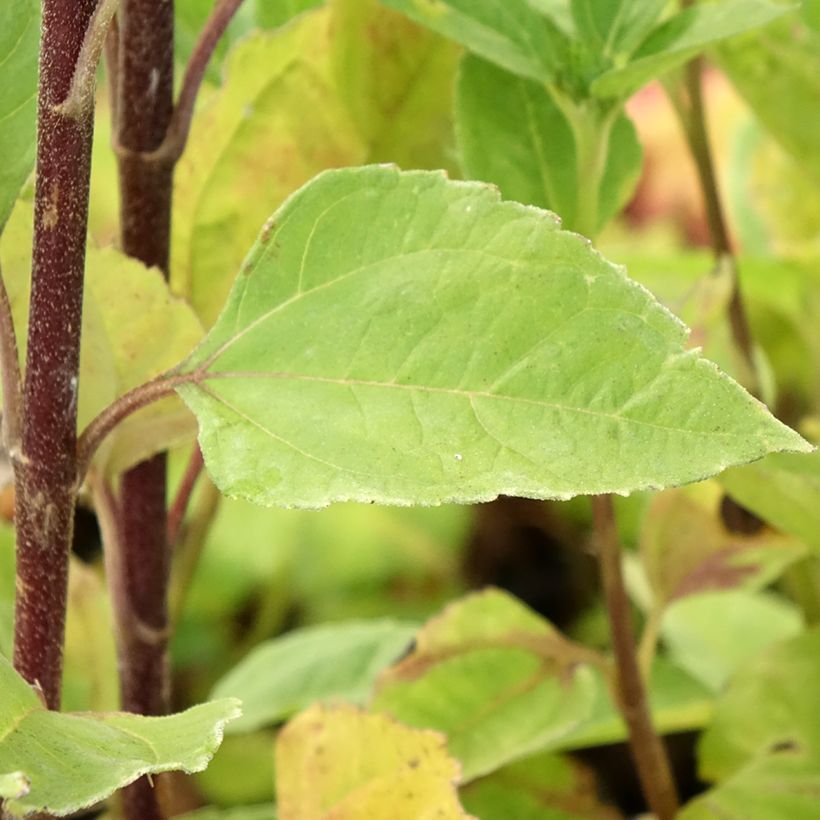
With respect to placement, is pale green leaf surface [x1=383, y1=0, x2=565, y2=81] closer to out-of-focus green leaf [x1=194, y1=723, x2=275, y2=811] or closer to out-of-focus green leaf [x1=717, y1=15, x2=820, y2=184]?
out-of-focus green leaf [x1=717, y1=15, x2=820, y2=184]

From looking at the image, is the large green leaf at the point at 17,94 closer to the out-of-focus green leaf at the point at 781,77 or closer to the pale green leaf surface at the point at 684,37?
the pale green leaf surface at the point at 684,37

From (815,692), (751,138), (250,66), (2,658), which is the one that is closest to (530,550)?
(751,138)

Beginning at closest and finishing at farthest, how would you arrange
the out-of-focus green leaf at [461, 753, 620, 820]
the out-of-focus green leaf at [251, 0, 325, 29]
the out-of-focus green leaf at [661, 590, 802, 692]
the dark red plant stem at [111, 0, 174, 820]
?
the dark red plant stem at [111, 0, 174, 820] → the out-of-focus green leaf at [251, 0, 325, 29] → the out-of-focus green leaf at [461, 753, 620, 820] → the out-of-focus green leaf at [661, 590, 802, 692]

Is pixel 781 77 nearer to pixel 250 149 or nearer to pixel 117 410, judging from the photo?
pixel 250 149

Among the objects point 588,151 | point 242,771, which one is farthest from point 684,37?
point 242,771

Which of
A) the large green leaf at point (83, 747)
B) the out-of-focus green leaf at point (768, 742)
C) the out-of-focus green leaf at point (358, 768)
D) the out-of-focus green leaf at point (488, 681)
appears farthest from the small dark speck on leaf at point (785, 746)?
the large green leaf at point (83, 747)

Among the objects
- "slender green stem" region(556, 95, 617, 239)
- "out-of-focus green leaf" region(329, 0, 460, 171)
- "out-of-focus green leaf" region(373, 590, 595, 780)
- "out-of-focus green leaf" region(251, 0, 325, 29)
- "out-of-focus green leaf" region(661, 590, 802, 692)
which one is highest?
"out-of-focus green leaf" region(251, 0, 325, 29)

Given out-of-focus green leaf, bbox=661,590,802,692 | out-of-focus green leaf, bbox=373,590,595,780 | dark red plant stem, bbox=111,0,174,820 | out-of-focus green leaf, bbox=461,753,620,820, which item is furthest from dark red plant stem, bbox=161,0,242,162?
out-of-focus green leaf, bbox=661,590,802,692
